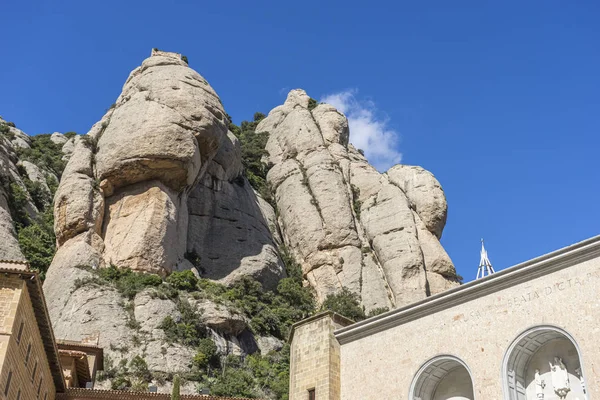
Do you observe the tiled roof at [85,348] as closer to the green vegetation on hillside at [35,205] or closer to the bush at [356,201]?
the green vegetation on hillside at [35,205]

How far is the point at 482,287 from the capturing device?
19.2m

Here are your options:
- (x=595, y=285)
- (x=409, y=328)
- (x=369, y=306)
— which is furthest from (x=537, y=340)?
(x=369, y=306)

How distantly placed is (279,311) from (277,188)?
18.7 m

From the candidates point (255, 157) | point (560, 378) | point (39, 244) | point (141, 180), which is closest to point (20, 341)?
point (560, 378)

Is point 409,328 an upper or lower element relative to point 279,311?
lower

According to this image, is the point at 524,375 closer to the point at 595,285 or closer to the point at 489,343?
the point at 489,343

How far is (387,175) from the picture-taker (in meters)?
66.2

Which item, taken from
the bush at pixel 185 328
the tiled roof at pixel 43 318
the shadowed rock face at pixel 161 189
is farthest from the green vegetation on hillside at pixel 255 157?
the tiled roof at pixel 43 318

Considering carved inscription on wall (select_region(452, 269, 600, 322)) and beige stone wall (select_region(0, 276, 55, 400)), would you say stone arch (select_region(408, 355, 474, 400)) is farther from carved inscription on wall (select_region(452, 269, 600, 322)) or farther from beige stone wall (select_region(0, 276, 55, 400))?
beige stone wall (select_region(0, 276, 55, 400))

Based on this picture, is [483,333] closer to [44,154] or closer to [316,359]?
[316,359]

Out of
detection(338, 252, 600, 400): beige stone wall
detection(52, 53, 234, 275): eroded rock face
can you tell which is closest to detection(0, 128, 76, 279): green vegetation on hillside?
detection(52, 53, 234, 275): eroded rock face

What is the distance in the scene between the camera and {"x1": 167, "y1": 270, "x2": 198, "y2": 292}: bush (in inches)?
1823

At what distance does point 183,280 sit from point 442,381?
1139 inches

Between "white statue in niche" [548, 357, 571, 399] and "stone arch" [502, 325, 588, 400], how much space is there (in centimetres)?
5
